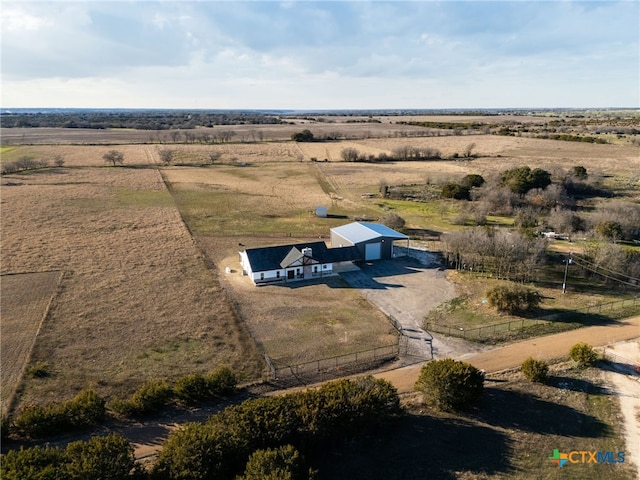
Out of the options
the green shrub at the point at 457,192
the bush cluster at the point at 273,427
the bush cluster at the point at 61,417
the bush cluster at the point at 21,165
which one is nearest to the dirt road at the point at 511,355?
the bush cluster at the point at 61,417

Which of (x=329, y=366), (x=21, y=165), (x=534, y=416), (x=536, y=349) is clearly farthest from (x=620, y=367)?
(x=21, y=165)

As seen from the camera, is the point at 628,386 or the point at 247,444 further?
the point at 628,386

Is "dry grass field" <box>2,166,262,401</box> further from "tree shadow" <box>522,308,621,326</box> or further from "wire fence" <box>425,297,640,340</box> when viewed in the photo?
"tree shadow" <box>522,308,621,326</box>

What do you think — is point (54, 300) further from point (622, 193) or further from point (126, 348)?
point (622, 193)

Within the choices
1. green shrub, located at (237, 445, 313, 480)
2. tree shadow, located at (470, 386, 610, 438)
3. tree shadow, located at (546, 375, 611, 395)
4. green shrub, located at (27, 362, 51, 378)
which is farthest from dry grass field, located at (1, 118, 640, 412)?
tree shadow, located at (546, 375, 611, 395)

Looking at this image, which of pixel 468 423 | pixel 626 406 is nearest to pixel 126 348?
pixel 468 423

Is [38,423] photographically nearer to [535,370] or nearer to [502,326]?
[535,370]
